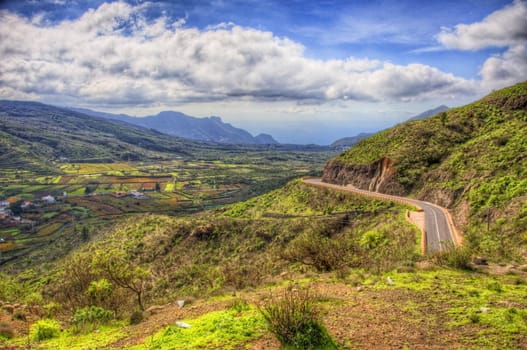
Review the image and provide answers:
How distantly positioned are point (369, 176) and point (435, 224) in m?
21.4

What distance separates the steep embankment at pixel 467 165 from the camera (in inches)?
1026

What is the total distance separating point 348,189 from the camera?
172 feet

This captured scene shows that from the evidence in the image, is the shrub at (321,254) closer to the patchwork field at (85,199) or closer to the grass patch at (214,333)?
the grass patch at (214,333)

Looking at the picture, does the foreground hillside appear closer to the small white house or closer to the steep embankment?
the steep embankment

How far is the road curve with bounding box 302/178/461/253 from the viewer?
2580cm

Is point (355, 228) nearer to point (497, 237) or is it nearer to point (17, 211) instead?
point (497, 237)

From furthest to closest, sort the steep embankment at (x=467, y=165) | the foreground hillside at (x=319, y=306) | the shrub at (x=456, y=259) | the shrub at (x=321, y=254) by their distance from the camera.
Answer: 1. the steep embankment at (x=467, y=165)
2. the shrub at (x=321, y=254)
3. the shrub at (x=456, y=259)
4. the foreground hillside at (x=319, y=306)

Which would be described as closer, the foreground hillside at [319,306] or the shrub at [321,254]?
the foreground hillside at [319,306]

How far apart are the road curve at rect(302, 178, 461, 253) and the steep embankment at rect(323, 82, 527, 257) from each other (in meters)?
1.32

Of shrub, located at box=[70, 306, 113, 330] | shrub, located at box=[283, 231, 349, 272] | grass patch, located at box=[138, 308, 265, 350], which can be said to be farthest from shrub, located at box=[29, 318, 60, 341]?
shrub, located at box=[283, 231, 349, 272]

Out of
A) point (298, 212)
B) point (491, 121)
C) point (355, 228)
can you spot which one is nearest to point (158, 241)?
point (298, 212)

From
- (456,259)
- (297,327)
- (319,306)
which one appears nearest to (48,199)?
(319,306)

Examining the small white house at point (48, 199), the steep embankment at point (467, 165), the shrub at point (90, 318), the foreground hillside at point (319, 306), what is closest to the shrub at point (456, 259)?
the foreground hillside at point (319, 306)

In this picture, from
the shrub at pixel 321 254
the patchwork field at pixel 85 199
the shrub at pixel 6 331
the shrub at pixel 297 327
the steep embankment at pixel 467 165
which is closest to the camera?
the shrub at pixel 297 327
